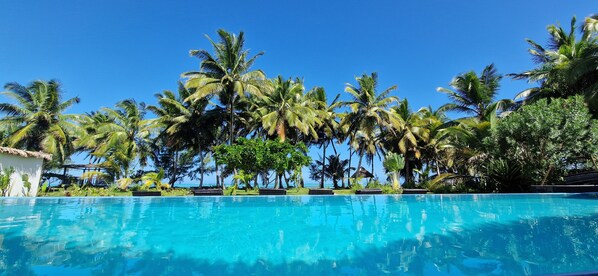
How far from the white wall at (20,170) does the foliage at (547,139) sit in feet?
69.4

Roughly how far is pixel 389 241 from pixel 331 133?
19.1 m

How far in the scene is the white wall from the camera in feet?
43.1

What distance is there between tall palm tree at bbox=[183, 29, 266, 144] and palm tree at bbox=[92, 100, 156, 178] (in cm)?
597

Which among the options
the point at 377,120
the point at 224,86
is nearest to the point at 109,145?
the point at 224,86

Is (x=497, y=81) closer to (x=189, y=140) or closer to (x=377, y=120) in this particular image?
(x=377, y=120)

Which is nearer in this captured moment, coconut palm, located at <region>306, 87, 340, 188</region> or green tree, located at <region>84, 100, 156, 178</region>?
green tree, located at <region>84, 100, 156, 178</region>

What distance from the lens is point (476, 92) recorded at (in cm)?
1733

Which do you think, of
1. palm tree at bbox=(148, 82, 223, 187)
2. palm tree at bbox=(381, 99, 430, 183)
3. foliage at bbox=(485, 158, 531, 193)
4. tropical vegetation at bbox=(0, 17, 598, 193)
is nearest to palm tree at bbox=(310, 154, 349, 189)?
tropical vegetation at bbox=(0, 17, 598, 193)

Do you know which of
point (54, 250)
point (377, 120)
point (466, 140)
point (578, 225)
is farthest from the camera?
point (377, 120)

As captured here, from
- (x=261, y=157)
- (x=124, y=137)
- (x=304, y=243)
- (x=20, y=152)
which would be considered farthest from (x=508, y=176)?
(x=124, y=137)

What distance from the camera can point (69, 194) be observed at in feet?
46.4

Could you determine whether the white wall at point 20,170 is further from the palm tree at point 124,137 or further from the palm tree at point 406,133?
the palm tree at point 406,133

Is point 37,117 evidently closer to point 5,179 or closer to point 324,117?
point 5,179

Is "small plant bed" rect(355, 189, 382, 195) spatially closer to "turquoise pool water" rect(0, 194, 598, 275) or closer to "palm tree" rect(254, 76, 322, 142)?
"palm tree" rect(254, 76, 322, 142)
